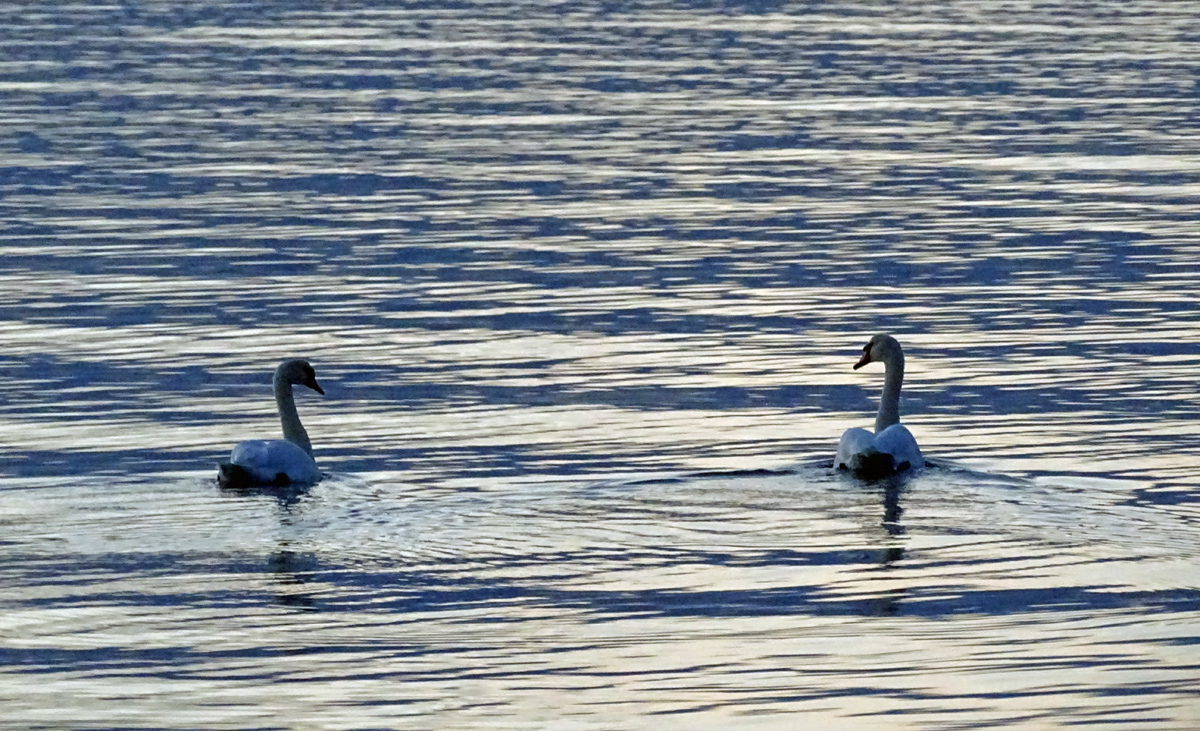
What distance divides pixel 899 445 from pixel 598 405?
378 centimetres

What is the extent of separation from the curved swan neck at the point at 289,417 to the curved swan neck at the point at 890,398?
14.3 feet

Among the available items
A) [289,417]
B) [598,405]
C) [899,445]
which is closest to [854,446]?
[899,445]

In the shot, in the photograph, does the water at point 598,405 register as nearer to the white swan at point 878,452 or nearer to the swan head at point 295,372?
the white swan at point 878,452

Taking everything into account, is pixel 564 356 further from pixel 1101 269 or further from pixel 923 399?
pixel 1101 269

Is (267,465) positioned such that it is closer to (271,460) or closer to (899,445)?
(271,460)

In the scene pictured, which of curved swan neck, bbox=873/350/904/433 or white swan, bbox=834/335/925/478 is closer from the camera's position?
white swan, bbox=834/335/925/478

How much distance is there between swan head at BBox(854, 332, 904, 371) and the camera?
18.8 m

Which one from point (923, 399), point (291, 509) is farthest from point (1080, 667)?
point (923, 399)

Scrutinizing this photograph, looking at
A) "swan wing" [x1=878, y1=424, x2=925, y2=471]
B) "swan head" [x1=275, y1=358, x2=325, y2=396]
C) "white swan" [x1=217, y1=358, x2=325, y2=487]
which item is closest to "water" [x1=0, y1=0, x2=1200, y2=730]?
"white swan" [x1=217, y1=358, x2=325, y2=487]

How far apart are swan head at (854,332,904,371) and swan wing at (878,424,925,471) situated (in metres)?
1.98

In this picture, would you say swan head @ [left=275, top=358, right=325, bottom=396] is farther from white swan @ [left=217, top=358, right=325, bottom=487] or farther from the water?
white swan @ [left=217, top=358, right=325, bottom=487]

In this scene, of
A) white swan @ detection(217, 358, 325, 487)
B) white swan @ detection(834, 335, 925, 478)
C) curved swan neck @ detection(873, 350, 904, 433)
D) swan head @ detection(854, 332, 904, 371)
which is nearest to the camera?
white swan @ detection(217, 358, 325, 487)

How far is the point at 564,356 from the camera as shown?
21812mm

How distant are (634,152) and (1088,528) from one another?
2338 cm
